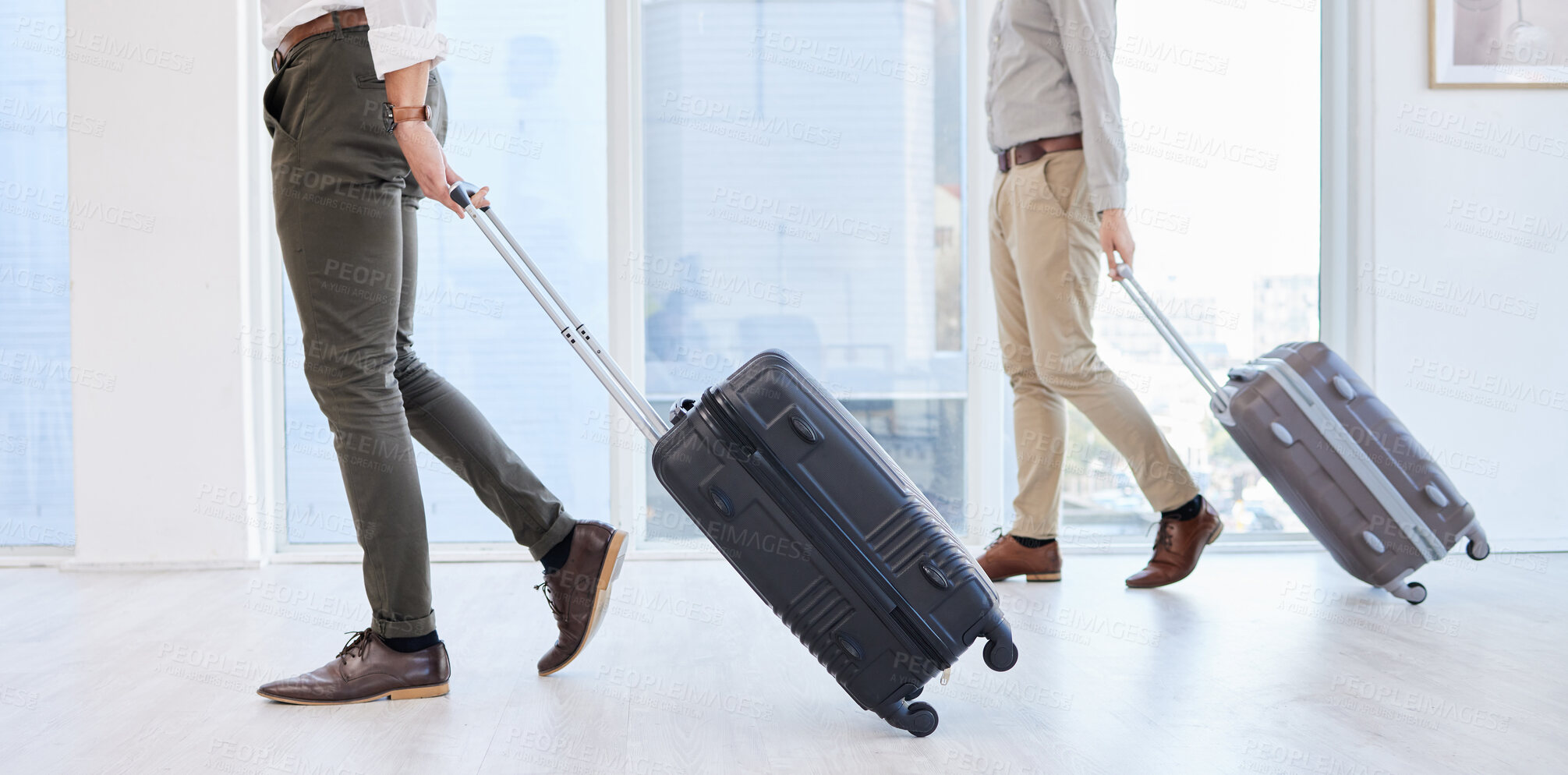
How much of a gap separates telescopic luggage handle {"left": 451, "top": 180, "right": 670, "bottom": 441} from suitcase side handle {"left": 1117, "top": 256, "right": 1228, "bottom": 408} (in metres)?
1.17

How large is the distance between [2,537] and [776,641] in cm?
231

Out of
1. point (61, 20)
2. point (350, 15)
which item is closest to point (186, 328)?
point (61, 20)

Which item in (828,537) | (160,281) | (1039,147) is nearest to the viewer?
(828,537)

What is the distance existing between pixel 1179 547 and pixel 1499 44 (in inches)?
67.3

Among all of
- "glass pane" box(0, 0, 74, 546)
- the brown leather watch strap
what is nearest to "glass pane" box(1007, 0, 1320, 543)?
the brown leather watch strap

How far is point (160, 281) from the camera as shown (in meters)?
2.72

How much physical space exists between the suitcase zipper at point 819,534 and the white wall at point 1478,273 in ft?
6.98

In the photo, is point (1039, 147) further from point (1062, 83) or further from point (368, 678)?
point (368, 678)

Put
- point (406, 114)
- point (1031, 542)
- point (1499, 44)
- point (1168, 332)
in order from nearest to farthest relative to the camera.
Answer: point (406, 114) < point (1168, 332) < point (1031, 542) < point (1499, 44)

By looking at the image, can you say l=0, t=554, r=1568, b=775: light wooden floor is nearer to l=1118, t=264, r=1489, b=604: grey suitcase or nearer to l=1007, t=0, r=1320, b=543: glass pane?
l=1118, t=264, r=1489, b=604: grey suitcase

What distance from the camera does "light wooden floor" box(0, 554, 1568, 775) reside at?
1.32m

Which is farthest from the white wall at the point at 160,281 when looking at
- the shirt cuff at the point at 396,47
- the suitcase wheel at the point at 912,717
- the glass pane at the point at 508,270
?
the suitcase wheel at the point at 912,717

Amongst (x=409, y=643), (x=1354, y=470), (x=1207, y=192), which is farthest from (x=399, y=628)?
(x=1207, y=192)

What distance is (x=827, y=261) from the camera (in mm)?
2936
